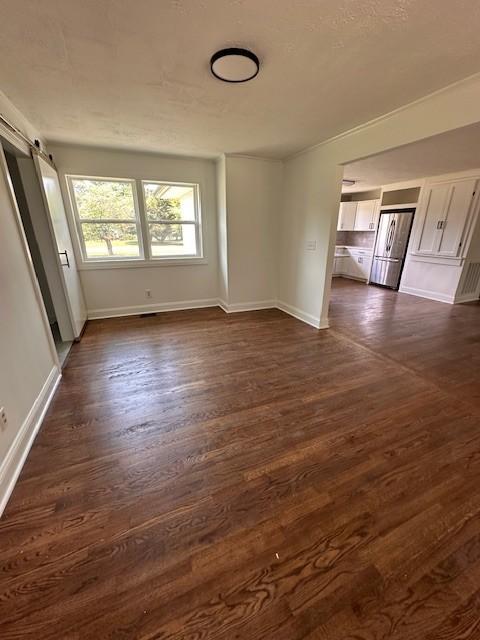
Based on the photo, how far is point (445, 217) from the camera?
17.1ft

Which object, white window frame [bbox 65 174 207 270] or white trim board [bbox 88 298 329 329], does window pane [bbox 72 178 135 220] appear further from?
white trim board [bbox 88 298 329 329]

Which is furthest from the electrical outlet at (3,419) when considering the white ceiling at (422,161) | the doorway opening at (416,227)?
the doorway opening at (416,227)

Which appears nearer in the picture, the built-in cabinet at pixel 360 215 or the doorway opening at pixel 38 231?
the doorway opening at pixel 38 231

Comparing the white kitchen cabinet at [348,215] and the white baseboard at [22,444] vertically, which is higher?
the white kitchen cabinet at [348,215]

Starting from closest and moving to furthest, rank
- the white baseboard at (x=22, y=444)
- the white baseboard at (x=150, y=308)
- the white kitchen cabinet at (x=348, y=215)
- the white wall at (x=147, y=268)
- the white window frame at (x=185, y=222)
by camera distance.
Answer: the white baseboard at (x=22, y=444) < the white wall at (x=147, y=268) < the white window frame at (x=185, y=222) < the white baseboard at (x=150, y=308) < the white kitchen cabinet at (x=348, y=215)

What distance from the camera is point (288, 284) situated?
4.65 metres

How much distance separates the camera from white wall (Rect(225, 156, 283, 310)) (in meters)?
4.15

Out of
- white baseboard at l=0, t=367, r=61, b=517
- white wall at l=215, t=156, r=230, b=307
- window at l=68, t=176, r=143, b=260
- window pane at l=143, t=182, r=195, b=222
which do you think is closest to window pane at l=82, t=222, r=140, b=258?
window at l=68, t=176, r=143, b=260

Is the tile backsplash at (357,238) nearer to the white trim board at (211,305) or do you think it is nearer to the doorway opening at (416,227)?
the doorway opening at (416,227)

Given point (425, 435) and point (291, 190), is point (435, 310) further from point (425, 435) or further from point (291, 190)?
point (425, 435)

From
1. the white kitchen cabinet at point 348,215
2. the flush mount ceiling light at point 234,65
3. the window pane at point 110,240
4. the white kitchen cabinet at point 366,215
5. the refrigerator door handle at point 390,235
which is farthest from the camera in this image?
the white kitchen cabinet at point 348,215

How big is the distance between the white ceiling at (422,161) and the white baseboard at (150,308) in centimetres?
324

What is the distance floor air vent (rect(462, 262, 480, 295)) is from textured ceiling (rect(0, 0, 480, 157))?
433cm

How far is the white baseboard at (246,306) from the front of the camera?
4.71m
